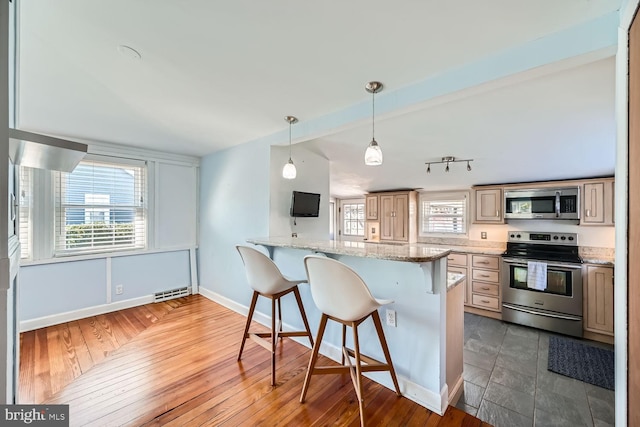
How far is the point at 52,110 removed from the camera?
243 cm

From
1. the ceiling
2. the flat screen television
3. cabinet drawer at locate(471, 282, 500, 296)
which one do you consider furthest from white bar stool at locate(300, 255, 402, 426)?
cabinet drawer at locate(471, 282, 500, 296)

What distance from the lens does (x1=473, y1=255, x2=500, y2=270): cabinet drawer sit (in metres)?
3.91

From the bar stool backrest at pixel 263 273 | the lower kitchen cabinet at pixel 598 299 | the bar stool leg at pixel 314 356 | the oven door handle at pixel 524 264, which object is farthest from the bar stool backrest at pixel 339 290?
the lower kitchen cabinet at pixel 598 299

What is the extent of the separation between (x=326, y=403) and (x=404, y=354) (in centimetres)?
65

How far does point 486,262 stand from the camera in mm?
3988

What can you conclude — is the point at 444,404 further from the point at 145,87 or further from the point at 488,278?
the point at 145,87

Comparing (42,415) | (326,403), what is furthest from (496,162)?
(42,415)

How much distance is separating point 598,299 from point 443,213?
232 cm

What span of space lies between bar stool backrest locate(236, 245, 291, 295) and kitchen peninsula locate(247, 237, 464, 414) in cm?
30

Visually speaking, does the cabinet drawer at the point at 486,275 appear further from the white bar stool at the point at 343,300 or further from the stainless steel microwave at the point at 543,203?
the white bar stool at the point at 343,300

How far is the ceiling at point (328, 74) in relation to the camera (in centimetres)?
127

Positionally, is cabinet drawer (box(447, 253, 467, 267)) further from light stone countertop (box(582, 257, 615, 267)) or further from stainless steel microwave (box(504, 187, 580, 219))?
light stone countertop (box(582, 257, 615, 267))

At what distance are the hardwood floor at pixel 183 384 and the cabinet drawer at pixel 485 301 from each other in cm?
262

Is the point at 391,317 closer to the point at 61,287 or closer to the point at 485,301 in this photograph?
the point at 485,301
